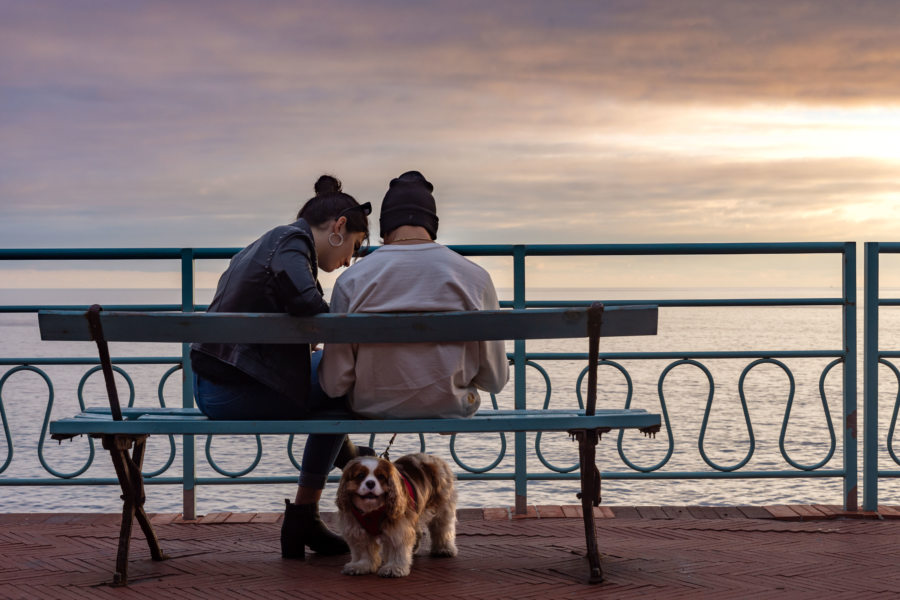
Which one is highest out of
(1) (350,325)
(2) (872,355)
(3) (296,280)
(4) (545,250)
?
(4) (545,250)

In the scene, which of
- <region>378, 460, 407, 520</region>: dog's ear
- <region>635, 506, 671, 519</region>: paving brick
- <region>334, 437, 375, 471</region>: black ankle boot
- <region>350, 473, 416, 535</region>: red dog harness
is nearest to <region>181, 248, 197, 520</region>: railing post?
<region>334, 437, 375, 471</region>: black ankle boot

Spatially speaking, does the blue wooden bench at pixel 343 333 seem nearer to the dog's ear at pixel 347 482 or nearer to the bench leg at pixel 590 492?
the bench leg at pixel 590 492

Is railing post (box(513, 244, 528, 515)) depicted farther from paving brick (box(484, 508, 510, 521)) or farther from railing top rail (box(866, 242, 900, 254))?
railing top rail (box(866, 242, 900, 254))

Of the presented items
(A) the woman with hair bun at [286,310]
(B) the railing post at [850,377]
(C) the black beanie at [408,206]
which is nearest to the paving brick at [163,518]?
(A) the woman with hair bun at [286,310]

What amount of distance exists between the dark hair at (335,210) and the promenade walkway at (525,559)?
1.43 meters

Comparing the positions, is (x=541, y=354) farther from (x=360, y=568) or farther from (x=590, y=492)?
(x=360, y=568)

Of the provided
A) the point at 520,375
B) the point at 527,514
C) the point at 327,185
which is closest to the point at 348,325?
the point at 327,185

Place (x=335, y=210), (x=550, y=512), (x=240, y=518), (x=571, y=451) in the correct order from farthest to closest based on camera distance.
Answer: (x=571, y=451)
(x=550, y=512)
(x=240, y=518)
(x=335, y=210)

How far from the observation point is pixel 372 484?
12.7 feet

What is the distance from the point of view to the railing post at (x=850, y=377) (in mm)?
5488

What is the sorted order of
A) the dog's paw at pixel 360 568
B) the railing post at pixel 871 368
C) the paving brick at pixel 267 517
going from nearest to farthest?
the dog's paw at pixel 360 568
the paving brick at pixel 267 517
the railing post at pixel 871 368

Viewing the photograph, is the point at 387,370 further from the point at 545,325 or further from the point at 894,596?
the point at 894,596

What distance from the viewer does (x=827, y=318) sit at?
122 ft

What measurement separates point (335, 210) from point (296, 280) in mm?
530
